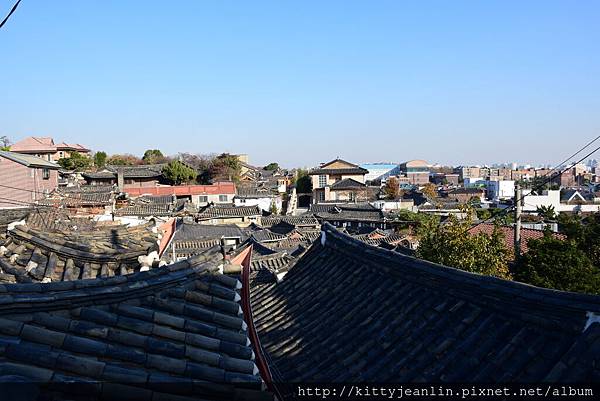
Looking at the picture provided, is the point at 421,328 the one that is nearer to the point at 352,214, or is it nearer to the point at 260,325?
the point at 260,325

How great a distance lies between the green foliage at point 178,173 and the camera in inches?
2263

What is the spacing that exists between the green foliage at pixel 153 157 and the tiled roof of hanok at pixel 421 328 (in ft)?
231

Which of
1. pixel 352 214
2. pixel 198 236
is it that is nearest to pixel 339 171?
pixel 352 214

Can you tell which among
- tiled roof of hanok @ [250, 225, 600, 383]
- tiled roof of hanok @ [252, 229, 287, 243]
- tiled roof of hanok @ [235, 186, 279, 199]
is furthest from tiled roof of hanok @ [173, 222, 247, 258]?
tiled roof of hanok @ [250, 225, 600, 383]

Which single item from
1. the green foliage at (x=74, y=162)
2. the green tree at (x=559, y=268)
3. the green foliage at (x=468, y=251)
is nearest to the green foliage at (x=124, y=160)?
the green foliage at (x=74, y=162)

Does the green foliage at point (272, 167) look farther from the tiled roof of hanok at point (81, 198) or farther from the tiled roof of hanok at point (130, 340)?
the tiled roof of hanok at point (130, 340)

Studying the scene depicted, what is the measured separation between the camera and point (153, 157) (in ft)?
248

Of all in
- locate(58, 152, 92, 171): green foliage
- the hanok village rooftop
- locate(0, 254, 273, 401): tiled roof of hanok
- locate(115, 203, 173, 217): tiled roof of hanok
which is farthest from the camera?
locate(58, 152, 92, 171): green foliage

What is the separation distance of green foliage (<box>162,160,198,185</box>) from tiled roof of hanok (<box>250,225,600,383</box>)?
5173cm

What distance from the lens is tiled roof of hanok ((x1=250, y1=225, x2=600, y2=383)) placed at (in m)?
4.04

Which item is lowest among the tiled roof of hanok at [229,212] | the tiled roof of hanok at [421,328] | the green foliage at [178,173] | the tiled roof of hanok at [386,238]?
the tiled roof of hanok at [386,238]

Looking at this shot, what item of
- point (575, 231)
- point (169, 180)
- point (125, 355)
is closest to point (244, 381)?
point (125, 355)

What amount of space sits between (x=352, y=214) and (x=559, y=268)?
3135 cm

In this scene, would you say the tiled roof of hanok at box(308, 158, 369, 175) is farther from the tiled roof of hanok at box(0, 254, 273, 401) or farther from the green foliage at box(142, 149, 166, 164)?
the tiled roof of hanok at box(0, 254, 273, 401)
